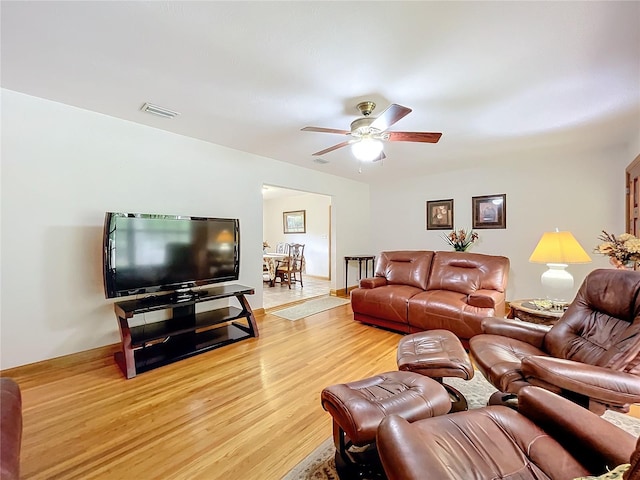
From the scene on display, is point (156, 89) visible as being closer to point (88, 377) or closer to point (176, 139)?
point (176, 139)

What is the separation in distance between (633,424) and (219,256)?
3776mm

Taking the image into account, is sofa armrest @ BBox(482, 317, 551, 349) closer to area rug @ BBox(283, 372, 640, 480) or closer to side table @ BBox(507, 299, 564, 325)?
side table @ BBox(507, 299, 564, 325)

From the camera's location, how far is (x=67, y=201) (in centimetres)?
259

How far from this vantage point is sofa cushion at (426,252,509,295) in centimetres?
343

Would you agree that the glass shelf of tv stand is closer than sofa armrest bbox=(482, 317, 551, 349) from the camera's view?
No

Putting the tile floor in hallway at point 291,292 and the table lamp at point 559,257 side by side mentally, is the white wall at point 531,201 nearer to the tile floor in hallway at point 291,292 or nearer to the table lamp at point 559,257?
the table lamp at point 559,257

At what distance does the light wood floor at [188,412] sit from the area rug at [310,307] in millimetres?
1109

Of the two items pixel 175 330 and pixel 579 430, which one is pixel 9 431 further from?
pixel 579 430

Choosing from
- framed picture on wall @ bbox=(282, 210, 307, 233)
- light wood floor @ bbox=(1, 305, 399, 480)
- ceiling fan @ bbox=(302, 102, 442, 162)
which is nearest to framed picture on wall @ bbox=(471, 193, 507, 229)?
ceiling fan @ bbox=(302, 102, 442, 162)

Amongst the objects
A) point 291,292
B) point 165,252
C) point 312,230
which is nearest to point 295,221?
point 312,230

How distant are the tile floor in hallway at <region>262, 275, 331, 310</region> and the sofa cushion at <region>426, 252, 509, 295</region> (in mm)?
2552

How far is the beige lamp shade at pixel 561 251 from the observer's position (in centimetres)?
249

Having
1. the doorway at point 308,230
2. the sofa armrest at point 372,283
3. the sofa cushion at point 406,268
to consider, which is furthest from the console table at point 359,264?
the sofa armrest at point 372,283

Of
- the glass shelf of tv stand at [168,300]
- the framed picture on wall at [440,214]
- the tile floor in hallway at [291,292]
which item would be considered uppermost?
the framed picture on wall at [440,214]
